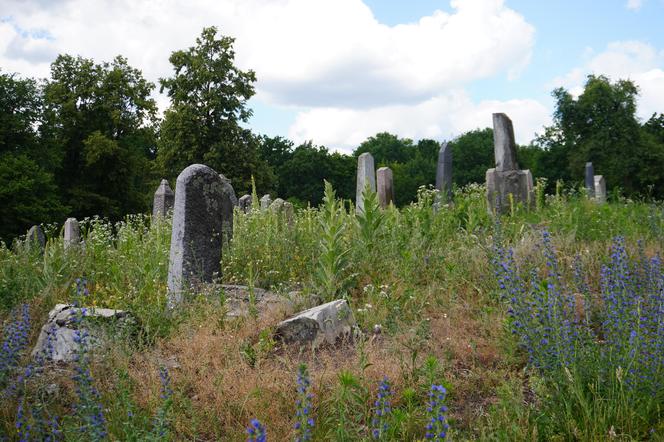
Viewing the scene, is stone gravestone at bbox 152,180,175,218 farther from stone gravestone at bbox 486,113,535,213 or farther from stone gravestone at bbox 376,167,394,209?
stone gravestone at bbox 486,113,535,213

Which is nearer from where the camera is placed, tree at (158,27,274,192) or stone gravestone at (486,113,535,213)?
stone gravestone at (486,113,535,213)

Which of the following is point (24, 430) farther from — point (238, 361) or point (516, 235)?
point (516, 235)

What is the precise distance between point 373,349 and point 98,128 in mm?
34380

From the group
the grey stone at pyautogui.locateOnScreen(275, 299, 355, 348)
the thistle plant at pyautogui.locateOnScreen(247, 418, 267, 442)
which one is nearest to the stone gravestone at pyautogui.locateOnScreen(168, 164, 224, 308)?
the grey stone at pyautogui.locateOnScreen(275, 299, 355, 348)

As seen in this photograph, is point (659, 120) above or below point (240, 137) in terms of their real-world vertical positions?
above

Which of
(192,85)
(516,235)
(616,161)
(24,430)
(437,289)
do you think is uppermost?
(192,85)

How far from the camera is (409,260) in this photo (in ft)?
22.7

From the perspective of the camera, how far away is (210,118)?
3072cm

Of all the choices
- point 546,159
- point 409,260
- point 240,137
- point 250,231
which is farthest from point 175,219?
point 546,159

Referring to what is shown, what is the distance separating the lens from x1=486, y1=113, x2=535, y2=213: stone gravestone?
1233 centimetres

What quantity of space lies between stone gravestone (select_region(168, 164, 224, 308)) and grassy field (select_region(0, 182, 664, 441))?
32 centimetres

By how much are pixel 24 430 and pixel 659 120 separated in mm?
52836

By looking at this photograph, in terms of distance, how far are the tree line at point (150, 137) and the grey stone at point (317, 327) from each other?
18.3 meters

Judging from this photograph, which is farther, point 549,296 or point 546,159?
point 546,159
